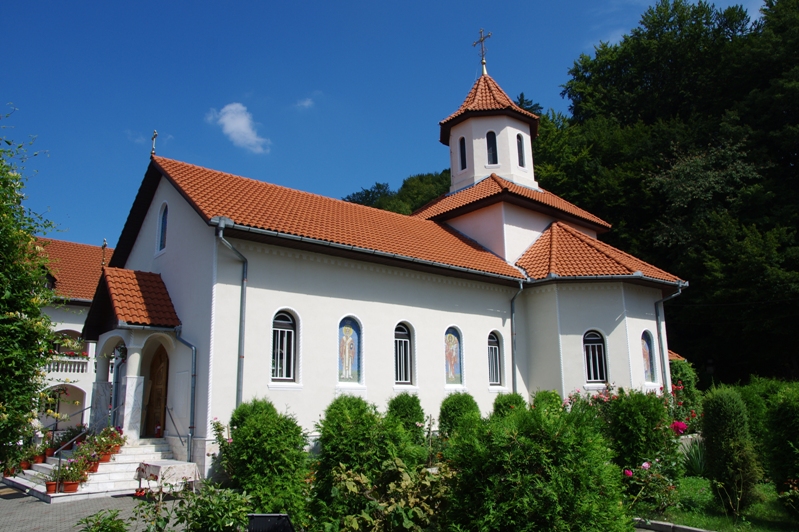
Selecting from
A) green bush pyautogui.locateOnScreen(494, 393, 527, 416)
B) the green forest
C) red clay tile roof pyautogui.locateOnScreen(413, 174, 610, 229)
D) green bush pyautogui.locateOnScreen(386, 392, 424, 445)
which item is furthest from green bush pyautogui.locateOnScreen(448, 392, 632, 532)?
the green forest

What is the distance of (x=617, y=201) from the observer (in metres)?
31.5

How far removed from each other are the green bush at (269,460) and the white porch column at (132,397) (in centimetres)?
303

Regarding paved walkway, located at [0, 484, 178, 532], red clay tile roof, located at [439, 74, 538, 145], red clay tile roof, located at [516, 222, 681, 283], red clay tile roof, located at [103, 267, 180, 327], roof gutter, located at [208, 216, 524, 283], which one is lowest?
paved walkway, located at [0, 484, 178, 532]

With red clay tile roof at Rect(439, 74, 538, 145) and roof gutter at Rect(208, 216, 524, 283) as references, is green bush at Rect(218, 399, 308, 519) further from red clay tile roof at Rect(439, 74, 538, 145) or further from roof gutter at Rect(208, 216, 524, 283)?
red clay tile roof at Rect(439, 74, 538, 145)

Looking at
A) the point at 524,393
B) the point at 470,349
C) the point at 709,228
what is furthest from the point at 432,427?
the point at 709,228

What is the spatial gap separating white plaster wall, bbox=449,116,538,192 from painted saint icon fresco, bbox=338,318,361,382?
10.3 m

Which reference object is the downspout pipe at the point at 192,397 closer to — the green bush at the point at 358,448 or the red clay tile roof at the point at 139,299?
the red clay tile roof at the point at 139,299

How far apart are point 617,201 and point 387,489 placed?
2852 centimetres

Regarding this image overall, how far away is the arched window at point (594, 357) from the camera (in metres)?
17.1

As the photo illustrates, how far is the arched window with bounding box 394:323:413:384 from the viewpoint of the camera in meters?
15.0

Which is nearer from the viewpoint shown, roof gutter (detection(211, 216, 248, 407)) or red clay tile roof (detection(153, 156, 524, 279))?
roof gutter (detection(211, 216, 248, 407))

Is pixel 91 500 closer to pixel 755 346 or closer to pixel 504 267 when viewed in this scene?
pixel 504 267

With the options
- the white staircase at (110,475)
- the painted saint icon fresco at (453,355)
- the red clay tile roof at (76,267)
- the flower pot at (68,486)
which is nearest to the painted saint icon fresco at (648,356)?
the painted saint icon fresco at (453,355)

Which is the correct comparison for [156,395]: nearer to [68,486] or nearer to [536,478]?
[68,486]
